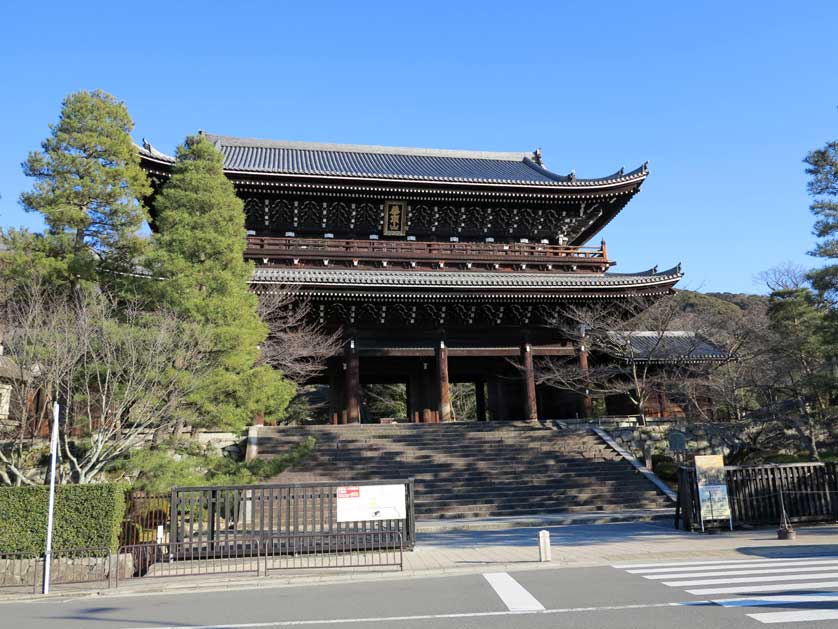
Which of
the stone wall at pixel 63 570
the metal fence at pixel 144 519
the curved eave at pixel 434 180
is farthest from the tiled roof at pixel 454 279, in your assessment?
the stone wall at pixel 63 570

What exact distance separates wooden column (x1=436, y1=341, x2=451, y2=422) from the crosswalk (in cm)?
1319

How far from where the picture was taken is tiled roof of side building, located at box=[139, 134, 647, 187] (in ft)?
88.9

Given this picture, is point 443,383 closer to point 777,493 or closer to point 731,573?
point 777,493

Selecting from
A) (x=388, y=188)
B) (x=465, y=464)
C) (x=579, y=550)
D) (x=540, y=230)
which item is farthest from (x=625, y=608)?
(x=540, y=230)

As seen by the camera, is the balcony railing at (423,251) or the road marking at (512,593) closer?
the road marking at (512,593)

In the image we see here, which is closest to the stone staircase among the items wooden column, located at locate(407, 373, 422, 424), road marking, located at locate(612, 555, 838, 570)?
road marking, located at locate(612, 555, 838, 570)

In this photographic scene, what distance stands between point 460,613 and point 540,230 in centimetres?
2239

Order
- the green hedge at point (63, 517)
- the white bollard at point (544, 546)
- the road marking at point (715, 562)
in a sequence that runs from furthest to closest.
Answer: the green hedge at point (63, 517)
the white bollard at point (544, 546)
the road marking at point (715, 562)

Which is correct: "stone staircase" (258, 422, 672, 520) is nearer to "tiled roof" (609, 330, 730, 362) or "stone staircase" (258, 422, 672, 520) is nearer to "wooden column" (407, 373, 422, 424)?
"tiled roof" (609, 330, 730, 362)

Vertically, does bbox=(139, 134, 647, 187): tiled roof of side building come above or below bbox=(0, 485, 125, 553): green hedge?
above

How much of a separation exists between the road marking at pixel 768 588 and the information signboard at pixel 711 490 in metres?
5.78

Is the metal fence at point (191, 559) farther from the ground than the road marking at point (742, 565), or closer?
farther from the ground

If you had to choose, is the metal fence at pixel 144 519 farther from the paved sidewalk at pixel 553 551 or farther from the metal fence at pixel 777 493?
the metal fence at pixel 777 493

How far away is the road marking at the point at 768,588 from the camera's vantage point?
26.1ft
